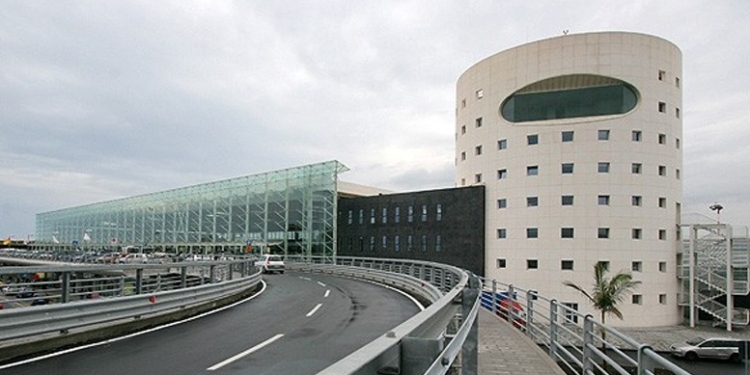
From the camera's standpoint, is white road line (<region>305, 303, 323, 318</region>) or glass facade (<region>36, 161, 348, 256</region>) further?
glass facade (<region>36, 161, 348, 256</region>)

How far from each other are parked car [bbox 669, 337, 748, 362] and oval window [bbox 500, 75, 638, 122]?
1956cm

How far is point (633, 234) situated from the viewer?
140 feet

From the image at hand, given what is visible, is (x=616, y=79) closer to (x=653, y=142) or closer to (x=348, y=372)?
(x=653, y=142)

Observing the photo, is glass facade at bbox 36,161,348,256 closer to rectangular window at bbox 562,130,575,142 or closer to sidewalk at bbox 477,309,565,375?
rectangular window at bbox 562,130,575,142

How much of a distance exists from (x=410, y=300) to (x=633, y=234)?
30818 mm

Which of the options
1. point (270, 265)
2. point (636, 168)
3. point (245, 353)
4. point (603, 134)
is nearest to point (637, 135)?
point (636, 168)

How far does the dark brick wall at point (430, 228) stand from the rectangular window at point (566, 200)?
23.6ft

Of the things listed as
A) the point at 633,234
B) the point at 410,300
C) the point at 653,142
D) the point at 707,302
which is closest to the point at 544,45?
the point at 653,142

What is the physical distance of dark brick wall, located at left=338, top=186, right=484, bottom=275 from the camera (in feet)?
153

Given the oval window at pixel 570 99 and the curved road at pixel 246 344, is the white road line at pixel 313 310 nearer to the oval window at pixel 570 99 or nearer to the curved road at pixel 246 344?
the curved road at pixel 246 344

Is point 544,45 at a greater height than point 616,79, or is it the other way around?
point 544,45

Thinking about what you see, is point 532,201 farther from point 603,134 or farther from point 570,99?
point 570,99

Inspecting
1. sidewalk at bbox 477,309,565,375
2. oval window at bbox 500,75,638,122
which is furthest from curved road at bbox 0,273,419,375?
oval window at bbox 500,75,638,122

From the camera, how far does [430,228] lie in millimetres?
48219
